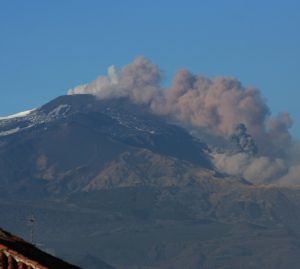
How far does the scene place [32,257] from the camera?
19312 mm

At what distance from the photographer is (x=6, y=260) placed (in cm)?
1888

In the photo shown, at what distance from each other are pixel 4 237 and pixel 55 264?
124 centimetres

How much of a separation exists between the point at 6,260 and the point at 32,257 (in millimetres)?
556

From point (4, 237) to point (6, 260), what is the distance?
1.73m

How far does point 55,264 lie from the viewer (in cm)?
1978

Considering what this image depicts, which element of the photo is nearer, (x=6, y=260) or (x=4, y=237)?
(x=6, y=260)

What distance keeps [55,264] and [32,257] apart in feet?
1.91

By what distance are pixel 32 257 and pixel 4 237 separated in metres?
1.40

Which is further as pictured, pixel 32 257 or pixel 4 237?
pixel 4 237
